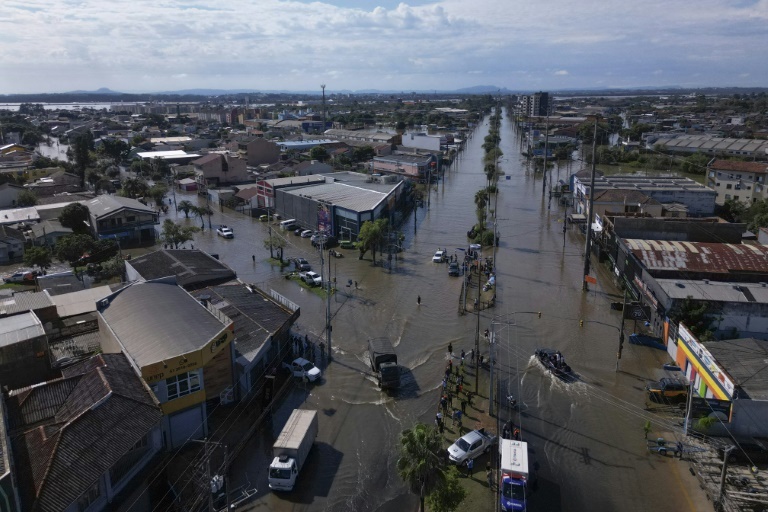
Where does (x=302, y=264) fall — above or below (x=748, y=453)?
above

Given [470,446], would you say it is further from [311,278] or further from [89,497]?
[311,278]

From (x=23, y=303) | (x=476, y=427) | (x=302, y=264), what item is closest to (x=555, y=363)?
(x=476, y=427)

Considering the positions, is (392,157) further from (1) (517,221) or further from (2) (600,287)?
(2) (600,287)

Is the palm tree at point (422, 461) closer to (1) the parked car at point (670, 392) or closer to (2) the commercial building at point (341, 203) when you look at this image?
(1) the parked car at point (670, 392)

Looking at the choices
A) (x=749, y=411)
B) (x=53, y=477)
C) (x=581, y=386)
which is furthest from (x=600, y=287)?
(x=53, y=477)

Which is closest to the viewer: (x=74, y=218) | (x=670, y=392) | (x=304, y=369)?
(x=670, y=392)

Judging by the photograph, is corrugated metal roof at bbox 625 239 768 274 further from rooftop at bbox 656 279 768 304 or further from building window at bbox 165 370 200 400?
building window at bbox 165 370 200 400

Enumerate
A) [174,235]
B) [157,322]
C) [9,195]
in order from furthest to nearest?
1. [9,195]
2. [174,235]
3. [157,322]
